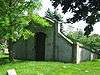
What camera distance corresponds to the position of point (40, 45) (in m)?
39.6

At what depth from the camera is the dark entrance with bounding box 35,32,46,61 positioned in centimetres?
3919

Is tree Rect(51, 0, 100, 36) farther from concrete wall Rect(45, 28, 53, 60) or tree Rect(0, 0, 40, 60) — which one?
concrete wall Rect(45, 28, 53, 60)

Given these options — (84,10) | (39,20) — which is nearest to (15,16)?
(39,20)

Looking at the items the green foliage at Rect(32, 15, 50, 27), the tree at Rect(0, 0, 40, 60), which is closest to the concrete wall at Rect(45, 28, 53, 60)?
the green foliage at Rect(32, 15, 50, 27)

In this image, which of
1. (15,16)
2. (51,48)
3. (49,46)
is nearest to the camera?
(15,16)

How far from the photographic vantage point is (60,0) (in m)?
28.1

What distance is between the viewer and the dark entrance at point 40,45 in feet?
129

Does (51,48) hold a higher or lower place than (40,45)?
lower

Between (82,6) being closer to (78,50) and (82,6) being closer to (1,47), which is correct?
(78,50)

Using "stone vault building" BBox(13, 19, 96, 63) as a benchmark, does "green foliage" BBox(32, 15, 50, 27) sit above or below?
above

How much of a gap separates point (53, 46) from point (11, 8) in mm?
8123

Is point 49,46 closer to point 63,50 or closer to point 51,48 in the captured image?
point 51,48

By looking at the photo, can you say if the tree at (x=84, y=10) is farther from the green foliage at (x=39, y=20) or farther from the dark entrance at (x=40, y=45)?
the dark entrance at (x=40, y=45)

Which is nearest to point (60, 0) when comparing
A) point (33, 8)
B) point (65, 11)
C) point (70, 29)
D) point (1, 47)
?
point (65, 11)
